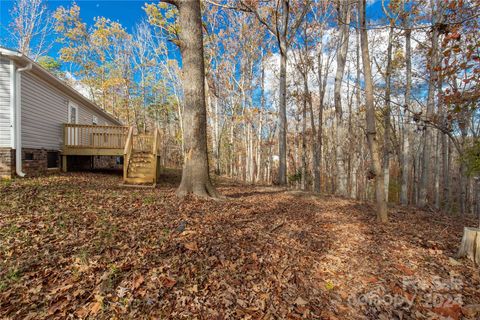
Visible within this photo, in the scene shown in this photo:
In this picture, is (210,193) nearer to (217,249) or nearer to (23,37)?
(217,249)

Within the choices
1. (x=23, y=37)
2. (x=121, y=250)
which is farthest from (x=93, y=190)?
(x=23, y=37)

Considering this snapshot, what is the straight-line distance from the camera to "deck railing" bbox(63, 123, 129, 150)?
30.8 feet

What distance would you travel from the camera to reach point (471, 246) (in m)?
3.17

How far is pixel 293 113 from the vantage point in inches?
824

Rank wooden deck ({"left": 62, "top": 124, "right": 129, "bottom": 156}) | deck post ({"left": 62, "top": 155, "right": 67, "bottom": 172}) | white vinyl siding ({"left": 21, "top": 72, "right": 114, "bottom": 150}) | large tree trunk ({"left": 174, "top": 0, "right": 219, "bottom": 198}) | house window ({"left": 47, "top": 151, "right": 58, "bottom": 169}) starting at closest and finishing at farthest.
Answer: large tree trunk ({"left": 174, "top": 0, "right": 219, "bottom": 198}) → white vinyl siding ({"left": 21, "top": 72, "right": 114, "bottom": 150}) → house window ({"left": 47, "top": 151, "right": 58, "bottom": 169}) → deck post ({"left": 62, "top": 155, "right": 67, "bottom": 172}) → wooden deck ({"left": 62, "top": 124, "right": 129, "bottom": 156})

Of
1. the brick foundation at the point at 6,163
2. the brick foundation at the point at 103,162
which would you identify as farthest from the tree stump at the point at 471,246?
the brick foundation at the point at 103,162

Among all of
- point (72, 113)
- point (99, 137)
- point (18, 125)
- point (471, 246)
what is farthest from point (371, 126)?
point (72, 113)

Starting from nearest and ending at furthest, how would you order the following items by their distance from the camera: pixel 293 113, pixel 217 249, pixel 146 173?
pixel 217 249
pixel 146 173
pixel 293 113

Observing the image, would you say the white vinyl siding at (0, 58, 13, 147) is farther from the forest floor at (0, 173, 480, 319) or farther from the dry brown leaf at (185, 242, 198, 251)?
the dry brown leaf at (185, 242, 198, 251)

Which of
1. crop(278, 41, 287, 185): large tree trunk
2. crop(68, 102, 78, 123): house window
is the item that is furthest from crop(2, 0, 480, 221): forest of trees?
crop(68, 102, 78, 123): house window

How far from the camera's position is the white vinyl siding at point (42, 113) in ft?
24.4

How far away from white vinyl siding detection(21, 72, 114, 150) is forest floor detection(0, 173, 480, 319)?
4328 mm

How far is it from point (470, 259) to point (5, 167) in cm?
1062

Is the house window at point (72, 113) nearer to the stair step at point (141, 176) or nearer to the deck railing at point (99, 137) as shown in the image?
the deck railing at point (99, 137)
